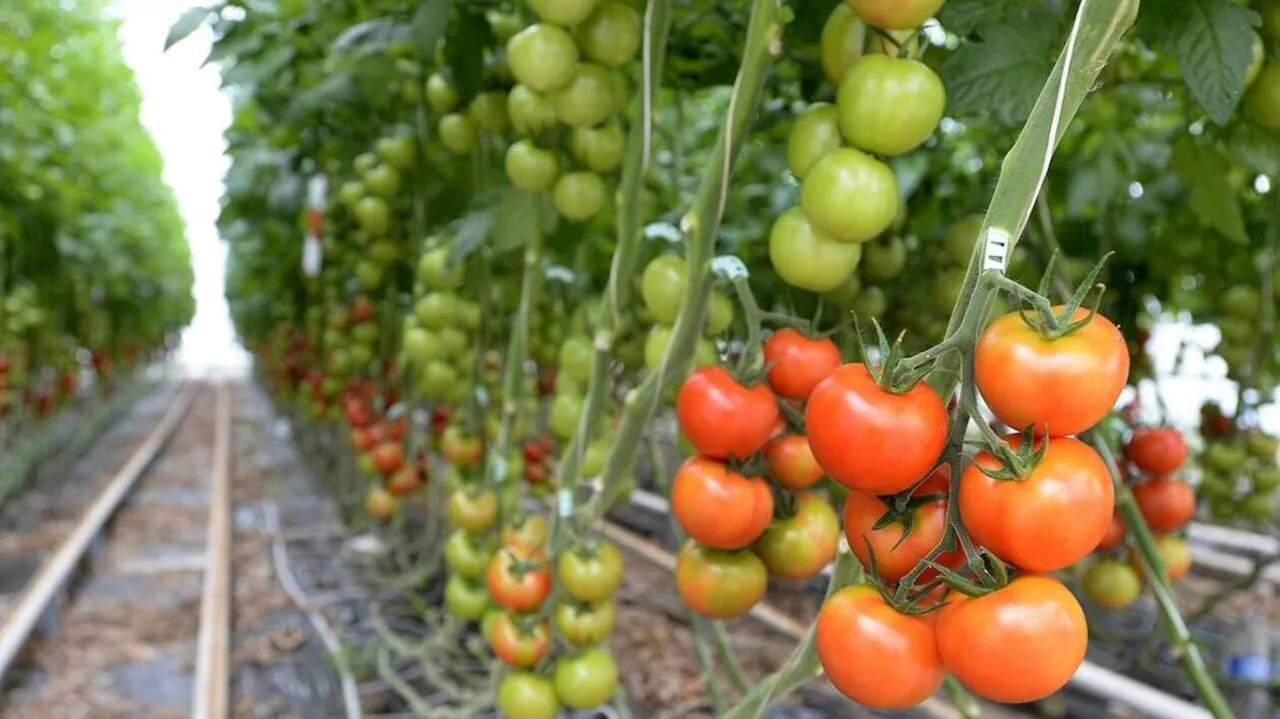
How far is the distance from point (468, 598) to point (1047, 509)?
4.27 ft

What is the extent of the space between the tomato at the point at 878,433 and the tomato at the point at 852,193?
0.22 m

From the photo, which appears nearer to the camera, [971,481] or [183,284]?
[971,481]

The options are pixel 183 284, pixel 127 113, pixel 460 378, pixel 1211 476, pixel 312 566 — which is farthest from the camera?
pixel 183 284

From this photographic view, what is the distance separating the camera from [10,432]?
5.36m

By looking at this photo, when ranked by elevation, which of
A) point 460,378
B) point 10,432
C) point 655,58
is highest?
point 655,58

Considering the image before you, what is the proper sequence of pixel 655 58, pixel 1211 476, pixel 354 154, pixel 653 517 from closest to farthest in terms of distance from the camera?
pixel 655 58, pixel 1211 476, pixel 354 154, pixel 653 517

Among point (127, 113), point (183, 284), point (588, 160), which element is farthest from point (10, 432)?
point (183, 284)

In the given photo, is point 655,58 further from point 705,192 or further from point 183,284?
point 183,284

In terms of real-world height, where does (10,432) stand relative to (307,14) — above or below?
below

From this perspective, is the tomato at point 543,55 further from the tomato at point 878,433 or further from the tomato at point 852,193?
the tomato at point 878,433

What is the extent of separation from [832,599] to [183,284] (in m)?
15.3

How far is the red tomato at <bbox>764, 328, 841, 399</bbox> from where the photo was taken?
2.62 feet

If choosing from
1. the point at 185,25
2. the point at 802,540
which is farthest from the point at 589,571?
the point at 185,25

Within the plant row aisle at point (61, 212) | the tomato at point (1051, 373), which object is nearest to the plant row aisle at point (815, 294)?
the tomato at point (1051, 373)
